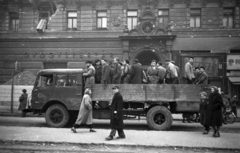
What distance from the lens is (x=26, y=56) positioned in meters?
23.6

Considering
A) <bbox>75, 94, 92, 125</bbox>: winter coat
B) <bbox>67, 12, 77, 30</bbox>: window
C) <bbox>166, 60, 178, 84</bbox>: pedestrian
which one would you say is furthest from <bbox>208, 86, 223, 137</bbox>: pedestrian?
<bbox>67, 12, 77, 30</bbox>: window

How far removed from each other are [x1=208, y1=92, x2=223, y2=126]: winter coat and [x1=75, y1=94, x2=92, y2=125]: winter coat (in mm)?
4655

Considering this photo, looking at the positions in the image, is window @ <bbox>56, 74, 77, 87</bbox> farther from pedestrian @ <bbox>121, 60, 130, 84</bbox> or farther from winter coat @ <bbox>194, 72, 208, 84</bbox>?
winter coat @ <bbox>194, 72, 208, 84</bbox>

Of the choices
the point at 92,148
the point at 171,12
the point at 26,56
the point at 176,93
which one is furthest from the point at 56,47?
the point at 92,148

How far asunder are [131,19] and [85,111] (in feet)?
51.8

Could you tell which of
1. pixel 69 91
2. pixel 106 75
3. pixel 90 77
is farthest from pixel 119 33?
pixel 69 91

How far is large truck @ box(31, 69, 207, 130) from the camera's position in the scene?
10117mm

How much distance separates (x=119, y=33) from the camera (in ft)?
75.6

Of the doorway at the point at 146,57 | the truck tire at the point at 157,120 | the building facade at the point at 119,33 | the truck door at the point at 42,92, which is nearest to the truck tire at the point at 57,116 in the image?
the truck door at the point at 42,92

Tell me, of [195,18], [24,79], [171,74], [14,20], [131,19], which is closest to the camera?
[171,74]

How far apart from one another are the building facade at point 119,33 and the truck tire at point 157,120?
1289 cm

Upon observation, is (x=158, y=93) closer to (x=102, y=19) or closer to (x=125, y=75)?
(x=125, y=75)

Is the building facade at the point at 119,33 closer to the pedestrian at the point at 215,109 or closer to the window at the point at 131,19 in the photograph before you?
the window at the point at 131,19

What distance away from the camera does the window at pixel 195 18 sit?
897 inches
